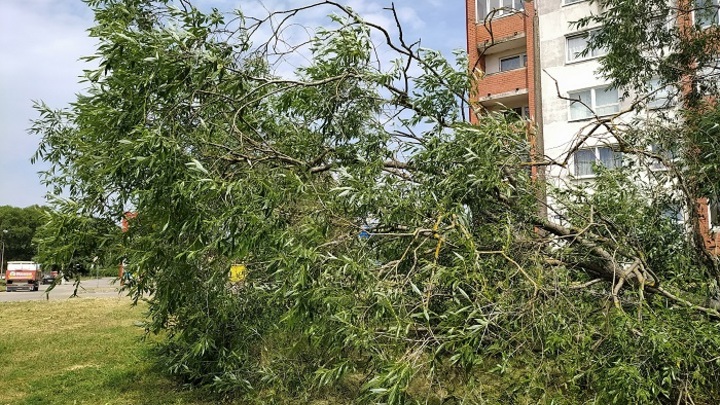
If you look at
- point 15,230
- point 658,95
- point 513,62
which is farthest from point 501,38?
point 15,230

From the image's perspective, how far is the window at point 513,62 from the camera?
24.7 m

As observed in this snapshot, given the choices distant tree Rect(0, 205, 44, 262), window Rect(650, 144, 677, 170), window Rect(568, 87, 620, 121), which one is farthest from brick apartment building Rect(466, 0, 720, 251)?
distant tree Rect(0, 205, 44, 262)

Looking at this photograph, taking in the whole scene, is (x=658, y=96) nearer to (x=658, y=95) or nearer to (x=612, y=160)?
(x=658, y=95)

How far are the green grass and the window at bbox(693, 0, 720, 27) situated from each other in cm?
884

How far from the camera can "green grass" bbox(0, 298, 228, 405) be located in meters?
8.29

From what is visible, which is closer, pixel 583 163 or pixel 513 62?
pixel 583 163

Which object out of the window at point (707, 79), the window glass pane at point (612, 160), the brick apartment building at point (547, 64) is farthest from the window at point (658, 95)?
the brick apartment building at point (547, 64)

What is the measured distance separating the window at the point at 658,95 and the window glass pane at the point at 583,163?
3.54ft

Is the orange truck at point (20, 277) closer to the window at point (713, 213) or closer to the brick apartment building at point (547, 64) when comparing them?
the brick apartment building at point (547, 64)

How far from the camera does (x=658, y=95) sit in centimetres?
834

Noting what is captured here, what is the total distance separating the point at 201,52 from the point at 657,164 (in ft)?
17.2

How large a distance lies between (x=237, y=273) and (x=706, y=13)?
7.56 metres

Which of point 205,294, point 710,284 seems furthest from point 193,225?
point 710,284

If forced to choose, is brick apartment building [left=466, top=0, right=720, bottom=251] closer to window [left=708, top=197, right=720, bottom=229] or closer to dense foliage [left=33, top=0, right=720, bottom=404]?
window [left=708, top=197, right=720, bottom=229]
